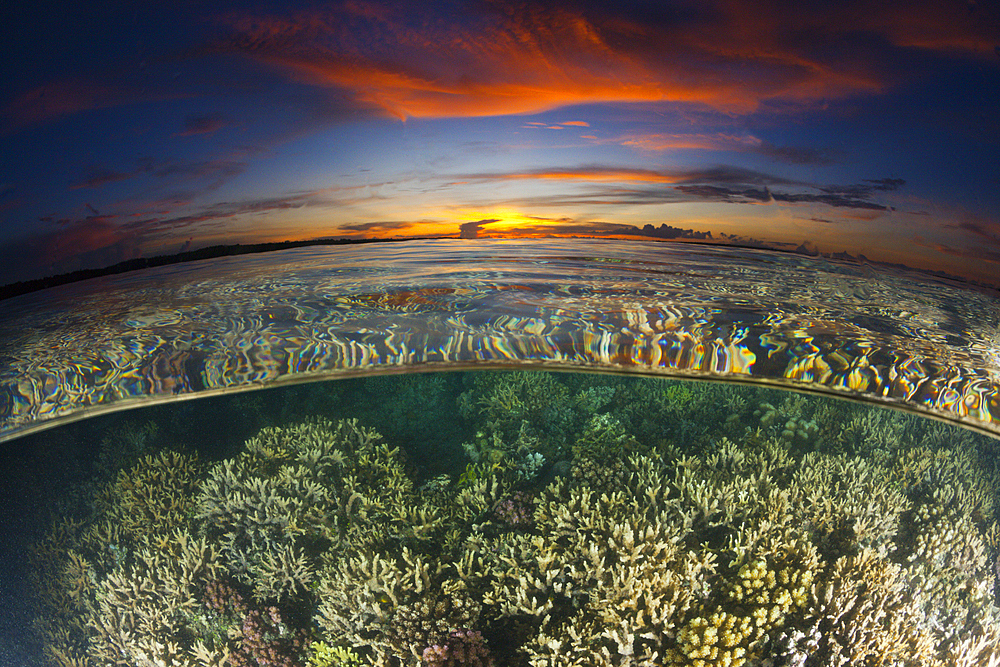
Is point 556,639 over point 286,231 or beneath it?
beneath

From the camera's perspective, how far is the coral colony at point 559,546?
3.42 m

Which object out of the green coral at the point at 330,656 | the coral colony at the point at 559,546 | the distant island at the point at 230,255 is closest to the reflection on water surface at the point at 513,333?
the distant island at the point at 230,255

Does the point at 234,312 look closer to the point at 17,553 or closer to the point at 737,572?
the point at 17,553

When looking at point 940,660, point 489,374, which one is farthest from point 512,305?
point 940,660

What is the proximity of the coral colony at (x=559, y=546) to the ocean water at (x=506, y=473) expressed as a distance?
0.02 metres

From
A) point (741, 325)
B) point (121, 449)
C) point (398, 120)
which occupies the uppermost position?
point (398, 120)

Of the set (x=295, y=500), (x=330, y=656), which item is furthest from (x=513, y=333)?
(x=330, y=656)

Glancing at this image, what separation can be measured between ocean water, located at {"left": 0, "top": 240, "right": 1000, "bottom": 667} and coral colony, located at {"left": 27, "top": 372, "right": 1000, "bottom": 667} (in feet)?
0.07

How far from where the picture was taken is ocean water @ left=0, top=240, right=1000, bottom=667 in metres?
3.49

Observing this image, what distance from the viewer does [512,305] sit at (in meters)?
5.04

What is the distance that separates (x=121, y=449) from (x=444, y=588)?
3341mm

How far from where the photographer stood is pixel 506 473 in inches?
156

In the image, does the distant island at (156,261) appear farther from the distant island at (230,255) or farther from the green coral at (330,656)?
the green coral at (330,656)

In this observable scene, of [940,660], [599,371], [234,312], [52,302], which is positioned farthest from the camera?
[52,302]
